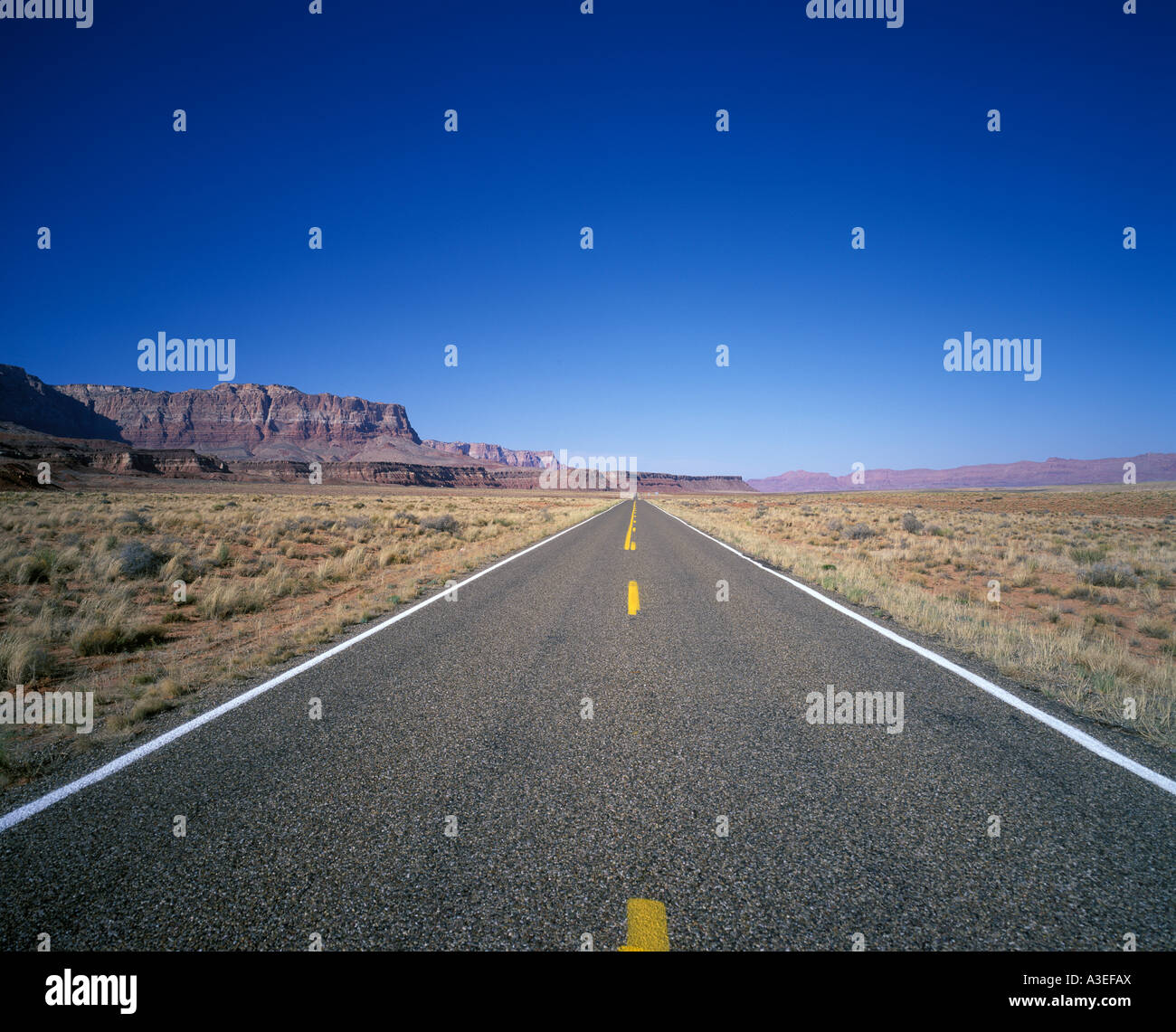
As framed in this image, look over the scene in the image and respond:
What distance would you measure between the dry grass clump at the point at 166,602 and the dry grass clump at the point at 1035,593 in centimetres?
795

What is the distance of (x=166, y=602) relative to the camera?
9.32 meters

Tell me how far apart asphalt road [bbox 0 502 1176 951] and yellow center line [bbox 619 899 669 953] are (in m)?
0.04

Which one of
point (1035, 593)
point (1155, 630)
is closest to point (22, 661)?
point (1155, 630)

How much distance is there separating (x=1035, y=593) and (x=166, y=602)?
59.1 ft

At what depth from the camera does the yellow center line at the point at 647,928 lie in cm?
201

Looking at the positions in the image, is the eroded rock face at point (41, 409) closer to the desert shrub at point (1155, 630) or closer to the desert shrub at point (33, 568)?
the desert shrub at point (33, 568)

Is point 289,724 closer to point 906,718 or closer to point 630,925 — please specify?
point 630,925

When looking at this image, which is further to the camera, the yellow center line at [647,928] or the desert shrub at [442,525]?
the desert shrub at [442,525]

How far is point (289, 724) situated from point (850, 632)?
252 inches

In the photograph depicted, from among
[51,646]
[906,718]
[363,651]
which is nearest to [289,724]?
[363,651]

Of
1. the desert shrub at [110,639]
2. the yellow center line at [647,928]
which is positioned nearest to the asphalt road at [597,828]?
the yellow center line at [647,928]

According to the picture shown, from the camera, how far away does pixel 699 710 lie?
4.36 metres

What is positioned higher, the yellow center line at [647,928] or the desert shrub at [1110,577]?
the yellow center line at [647,928]
